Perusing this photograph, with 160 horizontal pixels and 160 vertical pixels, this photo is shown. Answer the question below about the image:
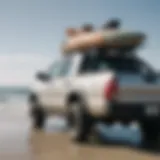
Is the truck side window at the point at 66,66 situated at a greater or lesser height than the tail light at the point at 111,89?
greater

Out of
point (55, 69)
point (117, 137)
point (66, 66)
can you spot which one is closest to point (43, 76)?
point (55, 69)

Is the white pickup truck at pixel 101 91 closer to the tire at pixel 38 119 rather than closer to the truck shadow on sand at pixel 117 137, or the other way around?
the truck shadow on sand at pixel 117 137

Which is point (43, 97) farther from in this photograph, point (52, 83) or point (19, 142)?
point (19, 142)

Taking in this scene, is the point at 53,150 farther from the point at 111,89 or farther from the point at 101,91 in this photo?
the point at 111,89

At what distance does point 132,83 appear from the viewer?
10.1m

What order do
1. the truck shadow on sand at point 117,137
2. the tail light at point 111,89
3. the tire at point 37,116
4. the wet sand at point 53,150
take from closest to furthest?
the wet sand at point 53,150 → the tail light at point 111,89 → the truck shadow on sand at point 117,137 → the tire at point 37,116

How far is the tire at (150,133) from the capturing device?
36.7ft

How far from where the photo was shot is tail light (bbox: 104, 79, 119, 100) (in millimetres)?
9945

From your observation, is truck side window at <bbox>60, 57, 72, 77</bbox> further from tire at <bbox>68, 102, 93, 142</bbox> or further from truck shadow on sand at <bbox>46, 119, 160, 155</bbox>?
truck shadow on sand at <bbox>46, 119, 160, 155</bbox>

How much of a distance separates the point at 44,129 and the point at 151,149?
174 inches

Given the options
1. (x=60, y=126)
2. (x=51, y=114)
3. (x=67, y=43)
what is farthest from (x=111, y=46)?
(x=60, y=126)

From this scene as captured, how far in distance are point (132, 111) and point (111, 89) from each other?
1.86 feet

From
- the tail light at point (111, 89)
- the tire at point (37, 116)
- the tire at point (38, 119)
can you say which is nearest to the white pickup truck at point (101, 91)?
the tail light at point (111, 89)

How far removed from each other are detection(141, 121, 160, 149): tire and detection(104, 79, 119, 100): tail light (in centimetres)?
146
